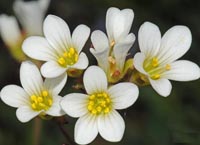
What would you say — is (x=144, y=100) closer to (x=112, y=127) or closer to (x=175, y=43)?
(x=175, y=43)

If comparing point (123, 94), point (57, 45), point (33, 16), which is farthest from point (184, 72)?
point (33, 16)

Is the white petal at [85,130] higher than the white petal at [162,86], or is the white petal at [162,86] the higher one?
the white petal at [162,86]

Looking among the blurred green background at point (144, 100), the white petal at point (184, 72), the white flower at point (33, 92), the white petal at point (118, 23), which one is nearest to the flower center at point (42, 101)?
the white flower at point (33, 92)

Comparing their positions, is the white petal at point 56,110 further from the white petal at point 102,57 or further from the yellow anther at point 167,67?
the yellow anther at point 167,67

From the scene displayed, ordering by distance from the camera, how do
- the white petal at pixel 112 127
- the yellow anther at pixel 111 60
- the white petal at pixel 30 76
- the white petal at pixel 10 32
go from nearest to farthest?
1. the white petal at pixel 112 127
2. the yellow anther at pixel 111 60
3. the white petal at pixel 30 76
4. the white petal at pixel 10 32

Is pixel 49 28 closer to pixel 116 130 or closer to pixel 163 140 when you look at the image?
pixel 116 130

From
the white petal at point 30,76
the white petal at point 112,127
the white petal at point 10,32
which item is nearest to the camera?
the white petal at point 112,127
